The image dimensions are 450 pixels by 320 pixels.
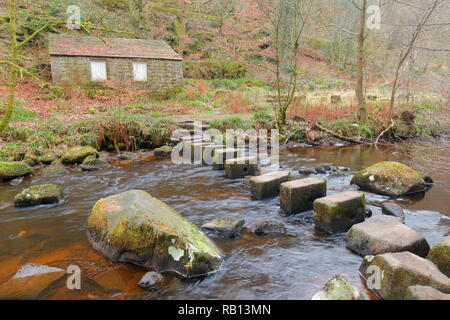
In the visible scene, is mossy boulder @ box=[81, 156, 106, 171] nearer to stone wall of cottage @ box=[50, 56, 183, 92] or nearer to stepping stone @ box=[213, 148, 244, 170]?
stepping stone @ box=[213, 148, 244, 170]

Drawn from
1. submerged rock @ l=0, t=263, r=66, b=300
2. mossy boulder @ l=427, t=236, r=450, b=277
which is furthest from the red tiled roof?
mossy boulder @ l=427, t=236, r=450, b=277

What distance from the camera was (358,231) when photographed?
376 cm

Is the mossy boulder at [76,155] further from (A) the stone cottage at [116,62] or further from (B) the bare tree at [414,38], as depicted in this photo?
(B) the bare tree at [414,38]

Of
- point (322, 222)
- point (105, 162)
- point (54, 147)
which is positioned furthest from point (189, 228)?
point (54, 147)

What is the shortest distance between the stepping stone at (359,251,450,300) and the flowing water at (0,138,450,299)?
0.63ft

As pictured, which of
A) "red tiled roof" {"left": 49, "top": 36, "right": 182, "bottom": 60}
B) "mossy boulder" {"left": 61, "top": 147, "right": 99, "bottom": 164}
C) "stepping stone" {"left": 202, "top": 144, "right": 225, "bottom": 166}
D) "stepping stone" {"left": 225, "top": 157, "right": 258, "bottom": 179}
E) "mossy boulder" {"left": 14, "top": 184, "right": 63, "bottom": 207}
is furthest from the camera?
"red tiled roof" {"left": 49, "top": 36, "right": 182, "bottom": 60}

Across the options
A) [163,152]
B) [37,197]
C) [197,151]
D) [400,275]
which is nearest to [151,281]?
[400,275]

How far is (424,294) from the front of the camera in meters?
2.43

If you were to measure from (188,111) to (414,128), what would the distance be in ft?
31.2

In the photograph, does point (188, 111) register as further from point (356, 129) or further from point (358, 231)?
point (358, 231)

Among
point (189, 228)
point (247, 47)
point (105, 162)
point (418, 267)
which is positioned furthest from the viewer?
point (247, 47)

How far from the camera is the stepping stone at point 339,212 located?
4.21 metres

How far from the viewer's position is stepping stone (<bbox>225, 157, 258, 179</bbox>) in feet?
22.9

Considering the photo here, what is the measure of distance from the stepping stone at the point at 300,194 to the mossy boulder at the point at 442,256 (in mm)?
1974
